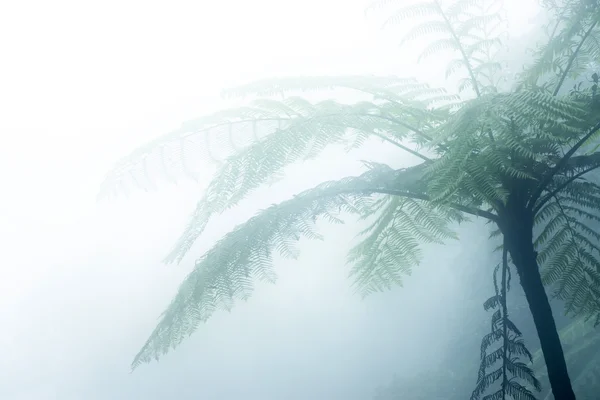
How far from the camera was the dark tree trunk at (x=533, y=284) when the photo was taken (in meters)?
2.12

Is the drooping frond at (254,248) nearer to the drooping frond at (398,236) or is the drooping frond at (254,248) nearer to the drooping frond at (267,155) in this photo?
the drooping frond at (267,155)

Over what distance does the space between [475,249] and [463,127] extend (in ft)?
67.7

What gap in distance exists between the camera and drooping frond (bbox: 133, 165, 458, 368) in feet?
6.62

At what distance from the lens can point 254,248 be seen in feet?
6.72

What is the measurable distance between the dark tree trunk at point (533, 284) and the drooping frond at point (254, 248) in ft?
2.35

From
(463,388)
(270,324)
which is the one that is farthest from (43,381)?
(463,388)

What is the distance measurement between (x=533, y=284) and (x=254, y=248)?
5.77ft

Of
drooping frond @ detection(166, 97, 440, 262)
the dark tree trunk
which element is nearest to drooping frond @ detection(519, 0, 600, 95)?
the dark tree trunk

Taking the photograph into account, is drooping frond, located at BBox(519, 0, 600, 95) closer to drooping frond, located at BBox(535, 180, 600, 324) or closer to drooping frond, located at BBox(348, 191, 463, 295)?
drooping frond, located at BBox(535, 180, 600, 324)

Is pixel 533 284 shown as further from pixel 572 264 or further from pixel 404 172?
pixel 404 172

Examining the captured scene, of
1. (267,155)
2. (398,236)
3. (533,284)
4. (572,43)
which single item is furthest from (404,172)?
(572,43)

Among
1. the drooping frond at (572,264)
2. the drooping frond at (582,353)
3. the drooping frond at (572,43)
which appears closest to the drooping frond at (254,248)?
the drooping frond at (572,43)

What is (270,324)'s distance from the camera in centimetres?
4959

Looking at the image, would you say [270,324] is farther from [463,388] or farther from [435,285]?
[463,388]
